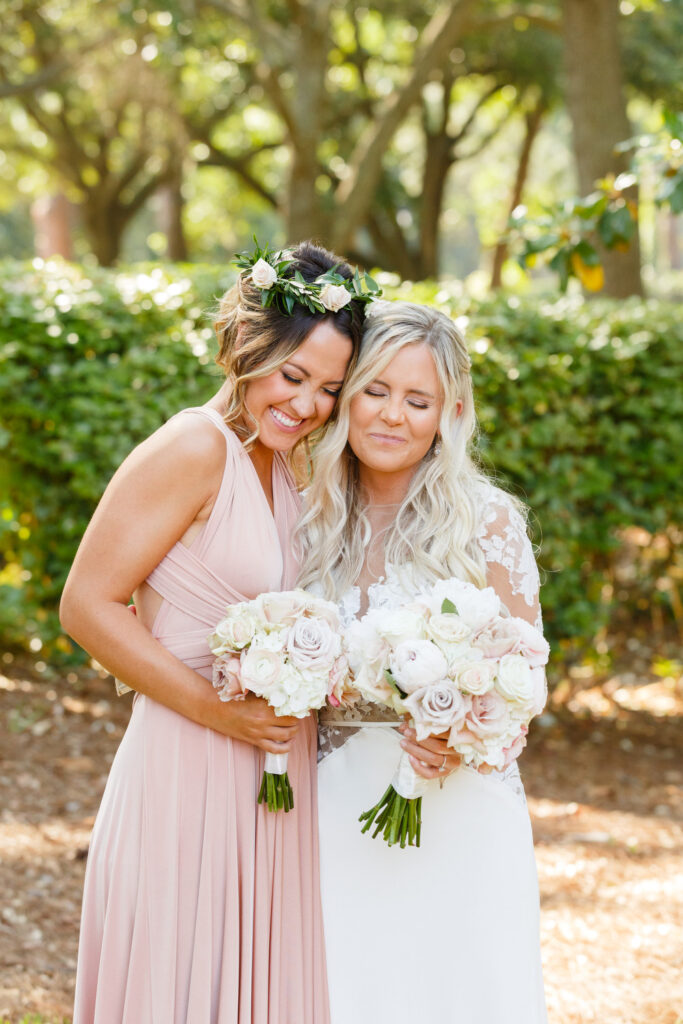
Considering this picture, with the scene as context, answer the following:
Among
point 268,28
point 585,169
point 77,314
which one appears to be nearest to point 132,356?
point 77,314

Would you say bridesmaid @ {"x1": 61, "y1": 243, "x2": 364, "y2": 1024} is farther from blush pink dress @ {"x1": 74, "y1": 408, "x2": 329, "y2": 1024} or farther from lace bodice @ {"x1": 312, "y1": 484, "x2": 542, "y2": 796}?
lace bodice @ {"x1": 312, "y1": 484, "x2": 542, "y2": 796}

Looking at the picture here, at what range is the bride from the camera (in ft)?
8.91

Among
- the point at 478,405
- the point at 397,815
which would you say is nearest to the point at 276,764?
the point at 397,815

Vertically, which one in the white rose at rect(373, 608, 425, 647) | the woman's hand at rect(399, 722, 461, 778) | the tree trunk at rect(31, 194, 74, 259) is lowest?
the woman's hand at rect(399, 722, 461, 778)

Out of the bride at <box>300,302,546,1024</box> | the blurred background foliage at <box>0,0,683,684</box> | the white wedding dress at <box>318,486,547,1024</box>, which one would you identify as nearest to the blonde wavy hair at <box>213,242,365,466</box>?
the bride at <box>300,302,546,1024</box>

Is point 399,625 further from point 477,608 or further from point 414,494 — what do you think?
point 414,494

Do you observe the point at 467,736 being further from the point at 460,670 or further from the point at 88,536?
the point at 88,536

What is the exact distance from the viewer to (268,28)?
10539 mm

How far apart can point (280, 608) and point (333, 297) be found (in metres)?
0.87

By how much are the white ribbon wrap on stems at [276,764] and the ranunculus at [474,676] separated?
0.51m

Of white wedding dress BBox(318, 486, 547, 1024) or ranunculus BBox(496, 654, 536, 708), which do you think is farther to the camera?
white wedding dress BBox(318, 486, 547, 1024)

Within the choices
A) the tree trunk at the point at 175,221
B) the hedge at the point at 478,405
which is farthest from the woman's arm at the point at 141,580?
the tree trunk at the point at 175,221

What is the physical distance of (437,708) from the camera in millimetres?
2309

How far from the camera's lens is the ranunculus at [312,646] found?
2.34 meters
